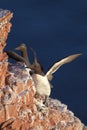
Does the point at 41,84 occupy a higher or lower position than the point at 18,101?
higher

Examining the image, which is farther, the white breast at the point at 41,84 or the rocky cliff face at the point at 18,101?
the white breast at the point at 41,84

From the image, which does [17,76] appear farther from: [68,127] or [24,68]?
[68,127]

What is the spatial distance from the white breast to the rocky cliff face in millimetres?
291

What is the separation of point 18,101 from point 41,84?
5.78ft

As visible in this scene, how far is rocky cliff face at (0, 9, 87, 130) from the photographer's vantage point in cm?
2067

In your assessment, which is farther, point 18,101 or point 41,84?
point 41,84

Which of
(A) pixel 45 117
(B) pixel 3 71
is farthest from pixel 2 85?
(A) pixel 45 117

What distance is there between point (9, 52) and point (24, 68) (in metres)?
0.95

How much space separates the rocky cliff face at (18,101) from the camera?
20672 mm

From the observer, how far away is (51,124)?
2214 cm

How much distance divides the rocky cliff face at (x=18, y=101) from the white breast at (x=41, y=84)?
291 millimetres

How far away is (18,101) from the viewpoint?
20.9 meters

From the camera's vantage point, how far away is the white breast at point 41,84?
22.3m

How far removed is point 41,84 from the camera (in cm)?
2258
